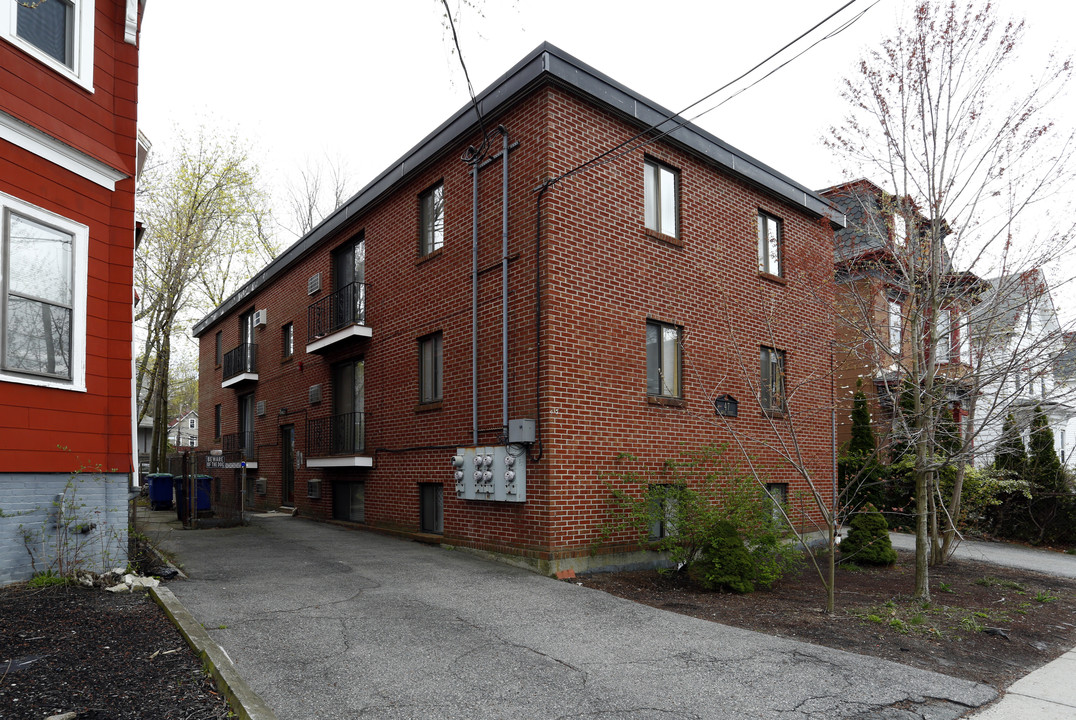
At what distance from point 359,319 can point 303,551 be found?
212 inches

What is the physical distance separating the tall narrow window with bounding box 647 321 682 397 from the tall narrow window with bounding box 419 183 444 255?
13.4 feet

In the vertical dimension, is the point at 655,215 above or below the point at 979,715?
above

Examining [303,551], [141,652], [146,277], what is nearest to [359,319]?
[303,551]

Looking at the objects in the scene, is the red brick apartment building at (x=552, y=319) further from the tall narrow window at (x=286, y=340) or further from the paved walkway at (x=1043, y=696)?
the paved walkway at (x=1043, y=696)

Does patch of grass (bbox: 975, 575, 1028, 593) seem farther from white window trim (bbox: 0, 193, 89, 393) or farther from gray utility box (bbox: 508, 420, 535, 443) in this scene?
white window trim (bbox: 0, 193, 89, 393)

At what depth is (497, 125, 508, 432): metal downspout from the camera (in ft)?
34.7

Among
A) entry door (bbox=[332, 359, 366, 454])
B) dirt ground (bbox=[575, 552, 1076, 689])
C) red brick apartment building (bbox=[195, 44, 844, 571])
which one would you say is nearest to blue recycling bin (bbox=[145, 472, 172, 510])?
red brick apartment building (bbox=[195, 44, 844, 571])

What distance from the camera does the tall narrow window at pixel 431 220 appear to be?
13.0m

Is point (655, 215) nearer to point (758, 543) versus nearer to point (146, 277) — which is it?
point (758, 543)

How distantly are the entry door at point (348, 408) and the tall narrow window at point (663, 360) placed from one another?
20.3 ft

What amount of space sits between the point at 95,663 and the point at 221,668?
0.91m

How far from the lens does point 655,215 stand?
12.1m

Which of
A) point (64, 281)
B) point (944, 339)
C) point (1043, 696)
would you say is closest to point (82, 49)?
point (64, 281)

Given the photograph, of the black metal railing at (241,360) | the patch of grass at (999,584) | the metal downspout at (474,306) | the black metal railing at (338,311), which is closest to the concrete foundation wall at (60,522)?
the metal downspout at (474,306)
